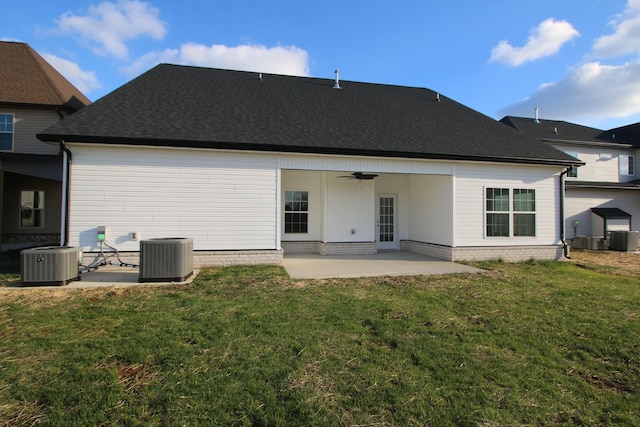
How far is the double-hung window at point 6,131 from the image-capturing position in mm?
12883

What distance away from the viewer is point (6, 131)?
1296 cm

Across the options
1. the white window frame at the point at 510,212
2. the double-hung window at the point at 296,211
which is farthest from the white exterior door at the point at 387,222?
the white window frame at the point at 510,212

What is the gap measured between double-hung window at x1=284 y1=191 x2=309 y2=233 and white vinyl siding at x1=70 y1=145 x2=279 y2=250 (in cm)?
313

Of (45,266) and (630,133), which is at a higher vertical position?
(630,133)

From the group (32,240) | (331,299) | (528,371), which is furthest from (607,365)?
(32,240)

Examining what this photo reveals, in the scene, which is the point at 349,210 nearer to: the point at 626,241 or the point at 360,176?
the point at 360,176

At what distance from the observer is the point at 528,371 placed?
3.53m

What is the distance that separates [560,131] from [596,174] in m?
3.46

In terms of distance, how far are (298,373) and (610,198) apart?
2339 centimetres

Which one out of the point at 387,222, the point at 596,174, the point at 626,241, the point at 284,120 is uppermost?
the point at 284,120

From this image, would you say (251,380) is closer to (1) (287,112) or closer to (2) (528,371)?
(2) (528,371)

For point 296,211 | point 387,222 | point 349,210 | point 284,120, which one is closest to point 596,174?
point 387,222

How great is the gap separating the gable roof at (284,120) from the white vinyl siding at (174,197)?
465mm

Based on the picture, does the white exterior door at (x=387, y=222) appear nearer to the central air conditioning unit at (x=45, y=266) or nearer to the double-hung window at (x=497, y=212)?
the double-hung window at (x=497, y=212)
